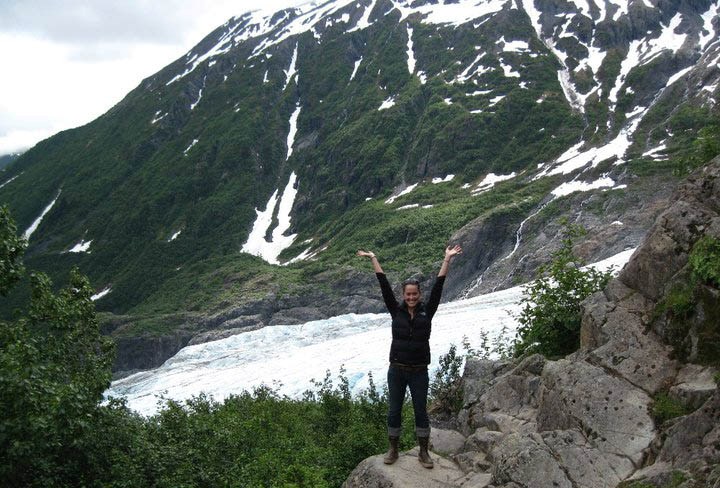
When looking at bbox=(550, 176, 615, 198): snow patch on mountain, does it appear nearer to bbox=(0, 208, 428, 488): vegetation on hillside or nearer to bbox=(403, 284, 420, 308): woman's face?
bbox=(0, 208, 428, 488): vegetation on hillside

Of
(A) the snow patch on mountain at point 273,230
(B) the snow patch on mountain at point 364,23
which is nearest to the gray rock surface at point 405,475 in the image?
(A) the snow patch on mountain at point 273,230

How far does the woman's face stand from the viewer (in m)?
9.30

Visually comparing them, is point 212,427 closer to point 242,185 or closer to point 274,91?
point 242,185

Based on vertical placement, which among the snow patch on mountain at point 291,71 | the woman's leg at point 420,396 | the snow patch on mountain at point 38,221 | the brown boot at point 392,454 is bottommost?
the brown boot at point 392,454

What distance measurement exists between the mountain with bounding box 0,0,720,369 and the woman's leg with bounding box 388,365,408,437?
56038 mm

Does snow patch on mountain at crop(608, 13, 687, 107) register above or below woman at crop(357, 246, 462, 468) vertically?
above

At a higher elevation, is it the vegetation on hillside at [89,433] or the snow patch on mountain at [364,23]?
the snow patch on mountain at [364,23]

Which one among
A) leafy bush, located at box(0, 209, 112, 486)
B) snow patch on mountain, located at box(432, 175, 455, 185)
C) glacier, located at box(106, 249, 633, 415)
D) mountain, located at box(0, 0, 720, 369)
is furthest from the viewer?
snow patch on mountain, located at box(432, 175, 455, 185)

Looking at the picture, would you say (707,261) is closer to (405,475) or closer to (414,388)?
(414,388)

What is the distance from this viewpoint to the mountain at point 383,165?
265ft

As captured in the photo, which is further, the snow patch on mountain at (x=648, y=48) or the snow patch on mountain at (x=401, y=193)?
the snow patch on mountain at (x=648, y=48)

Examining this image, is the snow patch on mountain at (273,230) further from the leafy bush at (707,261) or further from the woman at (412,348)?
the leafy bush at (707,261)

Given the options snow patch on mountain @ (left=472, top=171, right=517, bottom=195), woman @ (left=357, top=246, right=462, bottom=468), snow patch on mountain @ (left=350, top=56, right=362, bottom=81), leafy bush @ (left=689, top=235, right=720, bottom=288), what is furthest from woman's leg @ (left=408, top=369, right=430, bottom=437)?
snow patch on mountain @ (left=350, top=56, right=362, bottom=81)

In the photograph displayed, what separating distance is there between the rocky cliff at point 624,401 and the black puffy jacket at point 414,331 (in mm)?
1915
